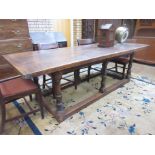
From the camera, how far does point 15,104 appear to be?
82.7 inches

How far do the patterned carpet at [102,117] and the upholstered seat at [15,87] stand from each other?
458 millimetres

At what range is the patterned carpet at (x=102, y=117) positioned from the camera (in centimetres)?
161

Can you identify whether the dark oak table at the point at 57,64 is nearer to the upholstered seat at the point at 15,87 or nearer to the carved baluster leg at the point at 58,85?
the carved baluster leg at the point at 58,85

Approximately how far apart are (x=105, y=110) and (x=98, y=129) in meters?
0.40

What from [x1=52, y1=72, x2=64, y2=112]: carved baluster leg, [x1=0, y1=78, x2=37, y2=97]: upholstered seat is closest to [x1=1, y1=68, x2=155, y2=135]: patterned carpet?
[x1=52, y1=72, x2=64, y2=112]: carved baluster leg

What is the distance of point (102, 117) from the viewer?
72.6 inches

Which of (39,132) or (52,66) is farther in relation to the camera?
(39,132)

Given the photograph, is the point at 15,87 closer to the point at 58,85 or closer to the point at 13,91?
the point at 13,91

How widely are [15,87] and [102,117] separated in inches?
43.8

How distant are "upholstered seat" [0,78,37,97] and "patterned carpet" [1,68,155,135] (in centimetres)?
46

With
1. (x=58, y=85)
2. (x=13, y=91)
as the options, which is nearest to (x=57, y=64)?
(x=58, y=85)
